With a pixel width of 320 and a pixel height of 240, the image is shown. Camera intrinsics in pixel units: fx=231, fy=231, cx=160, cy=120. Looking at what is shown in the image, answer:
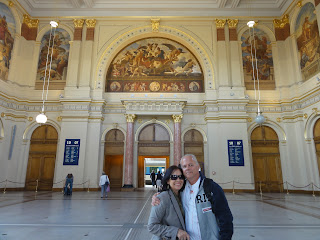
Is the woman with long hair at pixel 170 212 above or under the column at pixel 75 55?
under

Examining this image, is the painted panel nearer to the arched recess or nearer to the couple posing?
the arched recess

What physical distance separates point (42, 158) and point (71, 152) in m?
2.14

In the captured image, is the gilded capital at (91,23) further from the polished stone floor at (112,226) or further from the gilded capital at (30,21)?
the polished stone floor at (112,226)

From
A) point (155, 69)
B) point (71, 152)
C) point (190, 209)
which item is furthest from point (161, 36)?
point (190, 209)

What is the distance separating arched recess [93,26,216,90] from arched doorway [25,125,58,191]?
4058 millimetres

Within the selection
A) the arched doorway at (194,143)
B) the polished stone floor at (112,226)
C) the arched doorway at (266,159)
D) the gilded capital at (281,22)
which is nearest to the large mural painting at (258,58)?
the gilded capital at (281,22)

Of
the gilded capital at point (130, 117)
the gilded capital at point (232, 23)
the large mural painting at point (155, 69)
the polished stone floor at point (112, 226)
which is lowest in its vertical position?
the polished stone floor at point (112, 226)

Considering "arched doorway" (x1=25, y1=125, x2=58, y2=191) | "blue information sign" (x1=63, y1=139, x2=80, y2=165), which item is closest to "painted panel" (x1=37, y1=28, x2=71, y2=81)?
"arched doorway" (x1=25, y1=125, x2=58, y2=191)

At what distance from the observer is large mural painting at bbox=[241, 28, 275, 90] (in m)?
14.3

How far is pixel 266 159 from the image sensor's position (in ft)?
44.1

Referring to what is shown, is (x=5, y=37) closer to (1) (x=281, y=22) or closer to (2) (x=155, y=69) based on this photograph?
(2) (x=155, y=69)

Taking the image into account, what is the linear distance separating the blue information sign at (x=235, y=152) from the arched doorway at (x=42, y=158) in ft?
33.3

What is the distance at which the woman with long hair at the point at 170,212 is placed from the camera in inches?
68.2

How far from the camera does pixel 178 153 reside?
13.4 meters
